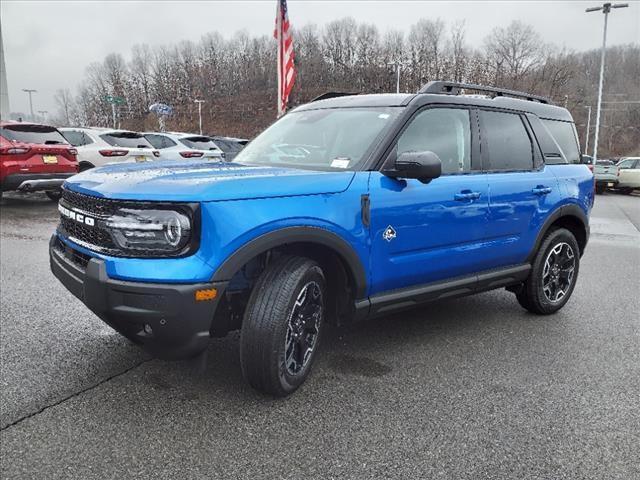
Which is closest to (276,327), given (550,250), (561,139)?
(550,250)

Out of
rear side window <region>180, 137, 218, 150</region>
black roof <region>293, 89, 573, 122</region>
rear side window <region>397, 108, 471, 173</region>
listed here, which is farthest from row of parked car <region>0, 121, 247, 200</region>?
rear side window <region>397, 108, 471, 173</region>

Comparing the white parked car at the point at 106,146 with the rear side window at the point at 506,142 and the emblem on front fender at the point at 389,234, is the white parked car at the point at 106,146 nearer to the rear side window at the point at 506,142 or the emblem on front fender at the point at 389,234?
the rear side window at the point at 506,142

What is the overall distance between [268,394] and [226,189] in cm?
117

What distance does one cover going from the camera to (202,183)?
8.54 feet

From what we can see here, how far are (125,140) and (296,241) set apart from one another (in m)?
11.2

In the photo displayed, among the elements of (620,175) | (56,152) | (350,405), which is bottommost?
(350,405)

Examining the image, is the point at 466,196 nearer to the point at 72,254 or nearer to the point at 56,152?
the point at 72,254

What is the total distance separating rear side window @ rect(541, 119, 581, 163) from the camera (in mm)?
4770

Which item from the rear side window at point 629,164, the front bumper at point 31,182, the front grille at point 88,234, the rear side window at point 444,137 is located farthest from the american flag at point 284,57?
the rear side window at point 629,164

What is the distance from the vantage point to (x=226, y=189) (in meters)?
2.59

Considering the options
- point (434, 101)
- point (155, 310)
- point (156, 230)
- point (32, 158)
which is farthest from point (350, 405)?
point (32, 158)

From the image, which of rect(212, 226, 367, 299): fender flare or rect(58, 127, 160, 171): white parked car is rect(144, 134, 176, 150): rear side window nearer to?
rect(58, 127, 160, 171): white parked car

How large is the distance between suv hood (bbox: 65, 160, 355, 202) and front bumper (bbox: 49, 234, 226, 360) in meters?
0.41

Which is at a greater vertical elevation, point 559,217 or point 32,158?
point 32,158
